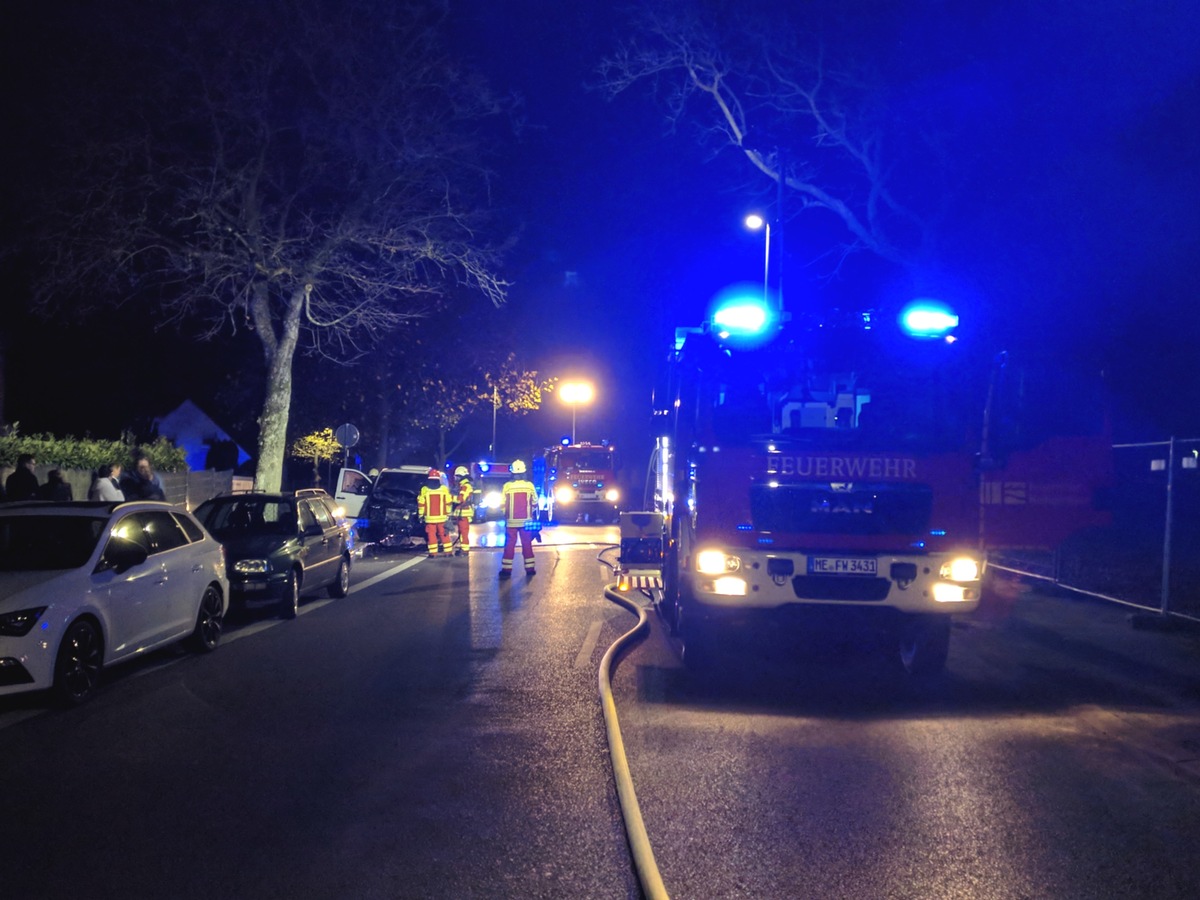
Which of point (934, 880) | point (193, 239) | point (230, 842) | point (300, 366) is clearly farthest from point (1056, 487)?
point (300, 366)

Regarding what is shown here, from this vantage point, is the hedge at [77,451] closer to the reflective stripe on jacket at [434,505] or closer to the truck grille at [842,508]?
the reflective stripe on jacket at [434,505]

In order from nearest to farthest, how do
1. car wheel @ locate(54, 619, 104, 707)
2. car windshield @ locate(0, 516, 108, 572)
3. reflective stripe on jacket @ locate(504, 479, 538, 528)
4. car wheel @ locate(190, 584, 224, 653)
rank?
car wheel @ locate(54, 619, 104, 707) < car windshield @ locate(0, 516, 108, 572) < car wheel @ locate(190, 584, 224, 653) < reflective stripe on jacket @ locate(504, 479, 538, 528)

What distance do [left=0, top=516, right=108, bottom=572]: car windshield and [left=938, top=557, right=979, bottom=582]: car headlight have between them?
22.1 ft

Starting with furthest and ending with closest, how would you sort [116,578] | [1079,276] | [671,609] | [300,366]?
[300,366], [1079,276], [671,609], [116,578]

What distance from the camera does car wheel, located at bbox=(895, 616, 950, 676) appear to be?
905 cm

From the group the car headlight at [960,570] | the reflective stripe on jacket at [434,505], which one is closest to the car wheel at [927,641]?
the car headlight at [960,570]

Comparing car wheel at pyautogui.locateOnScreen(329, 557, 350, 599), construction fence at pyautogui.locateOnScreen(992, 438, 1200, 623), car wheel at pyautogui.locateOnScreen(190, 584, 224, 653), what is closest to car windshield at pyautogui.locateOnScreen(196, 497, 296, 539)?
car wheel at pyautogui.locateOnScreen(329, 557, 350, 599)

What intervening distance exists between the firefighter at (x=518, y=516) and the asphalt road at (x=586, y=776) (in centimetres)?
576

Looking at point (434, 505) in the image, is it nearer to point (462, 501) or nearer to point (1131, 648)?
point (462, 501)

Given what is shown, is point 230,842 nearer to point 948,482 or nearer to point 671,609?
point 948,482

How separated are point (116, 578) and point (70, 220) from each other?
14236 millimetres

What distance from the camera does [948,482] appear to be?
28.6 ft

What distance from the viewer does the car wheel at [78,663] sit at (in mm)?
7586

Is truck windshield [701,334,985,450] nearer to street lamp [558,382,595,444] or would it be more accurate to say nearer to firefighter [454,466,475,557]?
firefighter [454,466,475,557]
